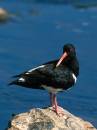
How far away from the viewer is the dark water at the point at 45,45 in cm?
1889

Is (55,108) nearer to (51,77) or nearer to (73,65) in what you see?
(51,77)

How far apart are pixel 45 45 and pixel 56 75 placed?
13733mm

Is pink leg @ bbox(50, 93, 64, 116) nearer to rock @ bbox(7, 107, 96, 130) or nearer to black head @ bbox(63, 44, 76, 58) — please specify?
rock @ bbox(7, 107, 96, 130)

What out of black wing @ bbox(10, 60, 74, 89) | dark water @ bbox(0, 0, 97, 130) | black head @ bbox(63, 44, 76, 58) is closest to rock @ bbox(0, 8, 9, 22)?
dark water @ bbox(0, 0, 97, 130)

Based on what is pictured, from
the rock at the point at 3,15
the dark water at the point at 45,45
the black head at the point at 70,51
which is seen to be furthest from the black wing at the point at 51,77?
the rock at the point at 3,15

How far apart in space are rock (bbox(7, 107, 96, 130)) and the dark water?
3713 mm

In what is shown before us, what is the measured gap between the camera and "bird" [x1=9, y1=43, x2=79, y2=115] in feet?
42.0

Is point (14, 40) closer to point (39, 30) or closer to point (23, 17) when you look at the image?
point (39, 30)

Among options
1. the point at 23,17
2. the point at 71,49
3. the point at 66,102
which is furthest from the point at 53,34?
the point at 71,49

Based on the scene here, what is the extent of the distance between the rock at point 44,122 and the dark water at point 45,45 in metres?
3.71

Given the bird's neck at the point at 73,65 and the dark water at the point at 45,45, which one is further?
the dark water at the point at 45,45

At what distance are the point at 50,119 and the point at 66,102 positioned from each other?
6381 mm

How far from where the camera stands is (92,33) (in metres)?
28.5

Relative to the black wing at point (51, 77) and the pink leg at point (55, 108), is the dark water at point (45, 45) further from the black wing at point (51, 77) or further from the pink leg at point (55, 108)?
the black wing at point (51, 77)
